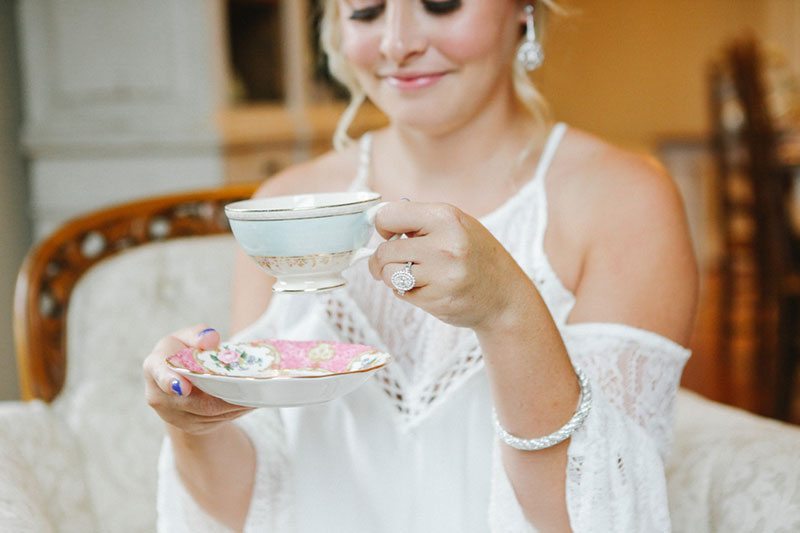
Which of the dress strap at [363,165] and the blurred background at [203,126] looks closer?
the dress strap at [363,165]

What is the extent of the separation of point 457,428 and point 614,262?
0.95ft

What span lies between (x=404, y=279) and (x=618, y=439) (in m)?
0.35

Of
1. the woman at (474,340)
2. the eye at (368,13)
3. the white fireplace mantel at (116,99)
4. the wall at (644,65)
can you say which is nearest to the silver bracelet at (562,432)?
the woman at (474,340)

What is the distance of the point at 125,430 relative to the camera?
1.55m

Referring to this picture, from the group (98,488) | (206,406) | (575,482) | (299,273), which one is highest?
(299,273)

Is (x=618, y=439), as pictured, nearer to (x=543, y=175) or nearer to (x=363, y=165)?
(x=543, y=175)

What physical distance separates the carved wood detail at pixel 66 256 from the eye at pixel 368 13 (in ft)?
2.19

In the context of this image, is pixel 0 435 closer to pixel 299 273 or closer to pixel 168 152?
pixel 299 273

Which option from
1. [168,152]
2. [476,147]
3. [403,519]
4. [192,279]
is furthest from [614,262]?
[168,152]

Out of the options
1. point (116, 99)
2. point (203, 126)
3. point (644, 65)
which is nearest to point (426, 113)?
point (203, 126)

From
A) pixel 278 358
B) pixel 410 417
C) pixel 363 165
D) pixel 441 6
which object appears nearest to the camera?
pixel 278 358

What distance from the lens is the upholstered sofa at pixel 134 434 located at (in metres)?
1.19

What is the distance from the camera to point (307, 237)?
83cm

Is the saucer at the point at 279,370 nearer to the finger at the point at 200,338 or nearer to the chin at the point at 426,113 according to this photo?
the finger at the point at 200,338
